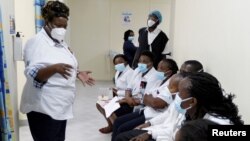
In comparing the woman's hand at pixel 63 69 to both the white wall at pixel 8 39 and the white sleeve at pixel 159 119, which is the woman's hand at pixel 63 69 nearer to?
the white wall at pixel 8 39

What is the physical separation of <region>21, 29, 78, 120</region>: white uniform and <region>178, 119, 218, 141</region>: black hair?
977 mm

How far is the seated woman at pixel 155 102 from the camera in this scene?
2.37 metres

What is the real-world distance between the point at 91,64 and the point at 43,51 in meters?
5.37

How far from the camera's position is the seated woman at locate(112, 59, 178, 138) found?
2.37 metres

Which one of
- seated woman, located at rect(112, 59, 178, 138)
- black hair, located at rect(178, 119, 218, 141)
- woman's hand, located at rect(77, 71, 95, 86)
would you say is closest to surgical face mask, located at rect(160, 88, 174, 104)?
seated woman, located at rect(112, 59, 178, 138)

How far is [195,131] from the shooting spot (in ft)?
3.06

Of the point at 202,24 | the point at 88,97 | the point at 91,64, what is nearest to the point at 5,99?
the point at 202,24

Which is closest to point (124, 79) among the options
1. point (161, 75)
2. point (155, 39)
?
point (155, 39)

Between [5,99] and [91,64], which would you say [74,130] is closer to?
[5,99]

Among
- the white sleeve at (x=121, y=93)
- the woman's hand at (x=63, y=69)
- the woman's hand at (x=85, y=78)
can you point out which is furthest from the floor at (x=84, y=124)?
the woman's hand at (x=63, y=69)

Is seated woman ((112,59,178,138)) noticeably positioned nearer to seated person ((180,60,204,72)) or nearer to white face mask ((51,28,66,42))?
seated person ((180,60,204,72))

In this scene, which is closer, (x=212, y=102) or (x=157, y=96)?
(x=212, y=102)

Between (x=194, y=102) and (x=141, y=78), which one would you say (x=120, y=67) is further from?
(x=194, y=102)

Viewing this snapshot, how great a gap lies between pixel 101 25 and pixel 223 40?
16.8 feet
